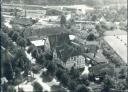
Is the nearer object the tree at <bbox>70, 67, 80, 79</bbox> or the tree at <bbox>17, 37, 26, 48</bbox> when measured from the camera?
the tree at <bbox>70, 67, 80, 79</bbox>

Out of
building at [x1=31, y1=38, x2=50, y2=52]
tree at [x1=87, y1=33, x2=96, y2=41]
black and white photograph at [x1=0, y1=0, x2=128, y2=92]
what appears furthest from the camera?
tree at [x1=87, y1=33, x2=96, y2=41]

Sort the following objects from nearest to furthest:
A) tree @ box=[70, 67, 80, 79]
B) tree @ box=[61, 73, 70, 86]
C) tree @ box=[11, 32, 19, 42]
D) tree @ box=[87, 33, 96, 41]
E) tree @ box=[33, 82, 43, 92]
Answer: tree @ box=[33, 82, 43, 92] → tree @ box=[61, 73, 70, 86] → tree @ box=[70, 67, 80, 79] → tree @ box=[11, 32, 19, 42] → tree @ box=[87, 33, 96, 41]

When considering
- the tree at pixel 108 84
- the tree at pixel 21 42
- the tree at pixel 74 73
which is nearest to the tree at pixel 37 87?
the tree at pixel 74 73

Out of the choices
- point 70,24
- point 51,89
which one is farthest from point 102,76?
point 70,24

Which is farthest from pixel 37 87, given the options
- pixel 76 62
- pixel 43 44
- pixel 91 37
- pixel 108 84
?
pixel 91 37

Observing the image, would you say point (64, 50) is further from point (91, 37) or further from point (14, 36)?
point (14, 36)

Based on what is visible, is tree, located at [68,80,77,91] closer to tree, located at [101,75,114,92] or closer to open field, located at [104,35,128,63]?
tree, located at [101,75,114,92]

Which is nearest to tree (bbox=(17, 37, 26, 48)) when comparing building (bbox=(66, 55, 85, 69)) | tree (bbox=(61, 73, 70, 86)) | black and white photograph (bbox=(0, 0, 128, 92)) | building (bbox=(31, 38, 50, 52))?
black and white photograph (bbox=(0, 0, 128, 92))

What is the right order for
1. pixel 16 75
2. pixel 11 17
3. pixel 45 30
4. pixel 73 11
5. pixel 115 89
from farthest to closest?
pixel 73 11
pixel 11 17
pixel 45 30
pixel 16 75
pixel 115 89

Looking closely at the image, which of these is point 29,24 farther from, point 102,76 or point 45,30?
point 102,76
